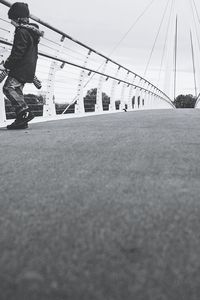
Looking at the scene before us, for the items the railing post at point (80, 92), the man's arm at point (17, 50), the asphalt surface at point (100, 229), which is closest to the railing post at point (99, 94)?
the railing post at point (80, 92)

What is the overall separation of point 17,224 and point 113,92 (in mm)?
13451

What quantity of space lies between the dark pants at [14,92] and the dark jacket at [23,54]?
9 cm

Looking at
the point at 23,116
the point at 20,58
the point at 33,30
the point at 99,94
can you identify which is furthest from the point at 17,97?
the point at 99,94

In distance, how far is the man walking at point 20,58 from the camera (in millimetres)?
5863

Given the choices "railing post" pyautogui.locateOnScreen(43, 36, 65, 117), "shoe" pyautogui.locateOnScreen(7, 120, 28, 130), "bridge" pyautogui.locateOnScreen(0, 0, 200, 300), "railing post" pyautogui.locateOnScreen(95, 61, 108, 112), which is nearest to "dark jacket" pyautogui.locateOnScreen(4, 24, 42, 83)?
"shoe" pyautogui.locateOnScreen(7, 120, 28, 130)

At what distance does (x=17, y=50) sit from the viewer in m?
5.84

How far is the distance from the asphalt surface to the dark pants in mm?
3206

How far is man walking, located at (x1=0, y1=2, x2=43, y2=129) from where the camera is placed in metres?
5.86

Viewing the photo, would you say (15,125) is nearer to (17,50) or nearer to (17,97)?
(17,97)

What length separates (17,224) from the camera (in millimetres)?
1577

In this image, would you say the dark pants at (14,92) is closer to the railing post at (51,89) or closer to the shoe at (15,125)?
the shoe at (15,125)

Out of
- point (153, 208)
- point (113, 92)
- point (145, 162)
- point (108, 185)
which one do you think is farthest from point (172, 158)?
point (113, 92)

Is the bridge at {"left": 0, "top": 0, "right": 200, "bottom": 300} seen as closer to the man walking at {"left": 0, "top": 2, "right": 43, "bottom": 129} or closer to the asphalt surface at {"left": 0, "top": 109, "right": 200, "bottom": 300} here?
the asphalt surface at {"left": 0, "top": 109, "right": 200, "bottom": 300}

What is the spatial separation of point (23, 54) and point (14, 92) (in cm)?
52
